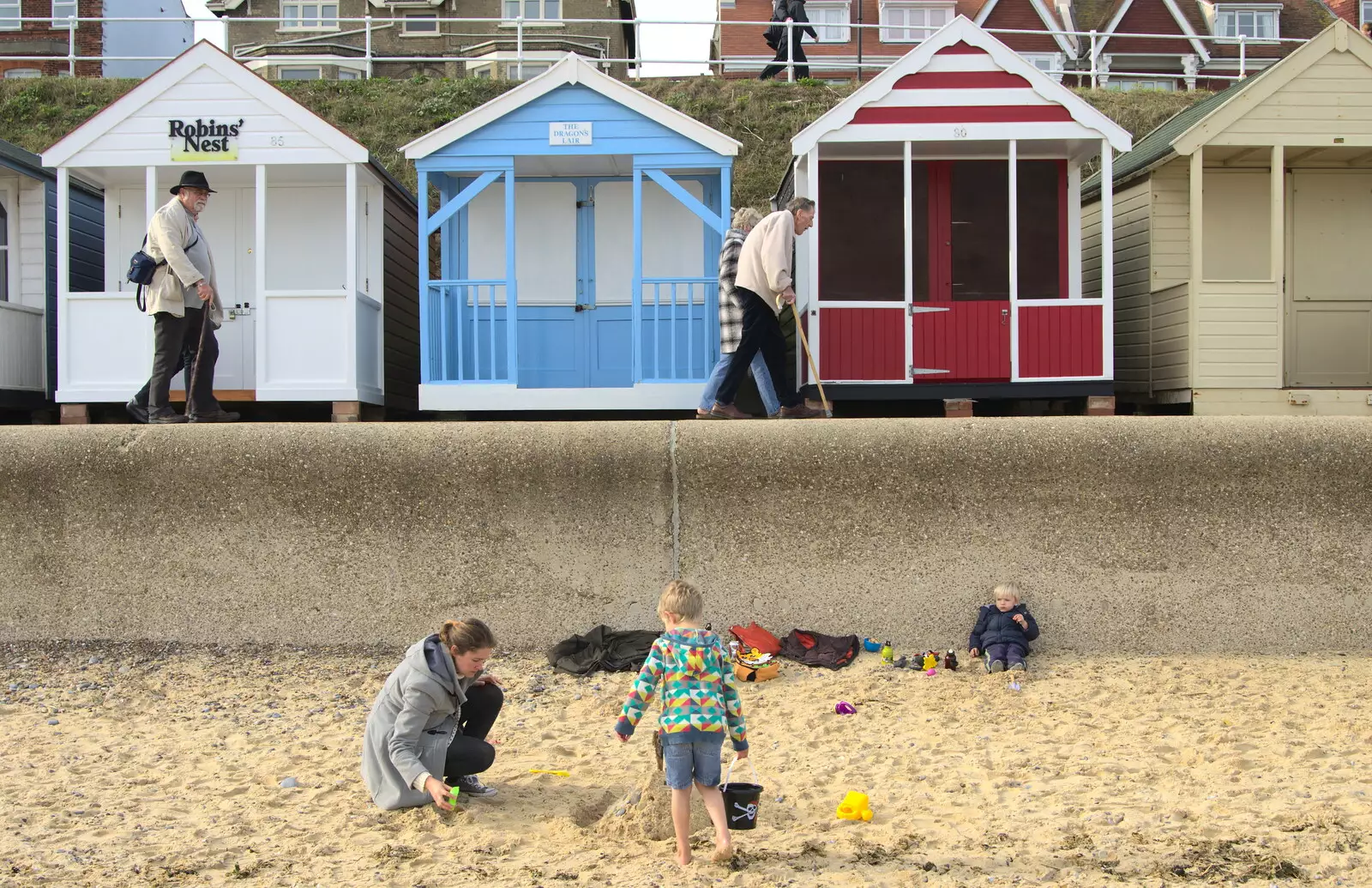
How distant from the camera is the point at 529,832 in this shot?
4805 mm

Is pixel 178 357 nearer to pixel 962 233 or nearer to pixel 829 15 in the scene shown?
pixel 962 233

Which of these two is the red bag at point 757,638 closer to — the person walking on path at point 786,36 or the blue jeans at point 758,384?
the blue jeans at point 758,384

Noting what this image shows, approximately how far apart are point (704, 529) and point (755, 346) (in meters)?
2.08

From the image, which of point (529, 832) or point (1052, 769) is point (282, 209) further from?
point (1052, 769)

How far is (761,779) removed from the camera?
5395 millimetres

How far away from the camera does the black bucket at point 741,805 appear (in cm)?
454

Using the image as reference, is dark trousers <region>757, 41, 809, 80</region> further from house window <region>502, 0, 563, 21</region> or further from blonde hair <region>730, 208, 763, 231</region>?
blonde hair <region>730, 208, 763, 231</region>

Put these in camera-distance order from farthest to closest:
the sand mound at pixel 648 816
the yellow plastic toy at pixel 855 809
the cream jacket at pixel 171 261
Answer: the cream jacket at pixel 171 261, the yellow plastic toy at pixel 855 809, the sand mound at pixel 648 816

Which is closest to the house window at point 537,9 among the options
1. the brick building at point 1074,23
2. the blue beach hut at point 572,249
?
the brick building at point 1074,23

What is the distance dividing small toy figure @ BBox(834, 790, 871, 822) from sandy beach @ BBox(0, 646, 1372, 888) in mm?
81

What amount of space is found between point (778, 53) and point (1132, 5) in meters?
17.7

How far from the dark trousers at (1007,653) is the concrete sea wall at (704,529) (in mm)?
366

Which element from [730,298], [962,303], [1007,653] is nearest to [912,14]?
[962,303]

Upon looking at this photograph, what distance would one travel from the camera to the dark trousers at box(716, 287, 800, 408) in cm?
897
